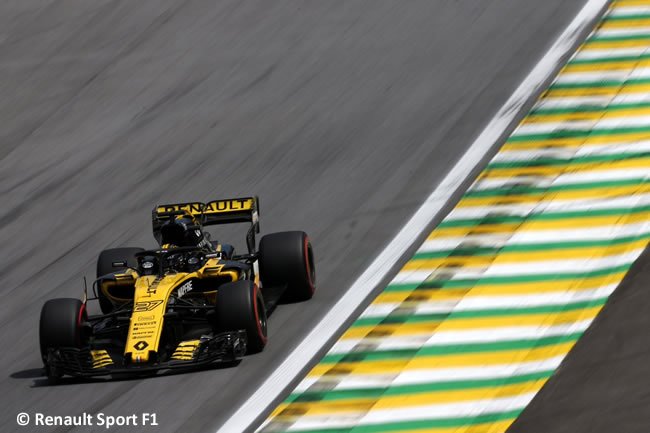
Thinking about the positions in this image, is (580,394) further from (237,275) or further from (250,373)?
(237,275)

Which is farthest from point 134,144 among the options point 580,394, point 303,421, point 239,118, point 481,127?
point 580,394

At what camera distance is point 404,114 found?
14547 millimetres

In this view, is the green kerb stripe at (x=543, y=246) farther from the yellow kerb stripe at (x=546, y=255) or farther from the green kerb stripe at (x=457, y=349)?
the green kerb stripe at (x=457, y=349)

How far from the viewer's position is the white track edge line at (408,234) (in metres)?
8.20

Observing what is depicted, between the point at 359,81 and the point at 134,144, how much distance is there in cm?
333

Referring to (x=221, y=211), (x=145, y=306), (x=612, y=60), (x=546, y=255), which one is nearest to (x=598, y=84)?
(x=612, y=60)

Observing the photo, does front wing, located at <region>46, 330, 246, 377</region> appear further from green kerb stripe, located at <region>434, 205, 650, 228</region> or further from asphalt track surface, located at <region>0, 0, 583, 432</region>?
green kerb stripe, located at <region>434, 205, 650, 228</region>

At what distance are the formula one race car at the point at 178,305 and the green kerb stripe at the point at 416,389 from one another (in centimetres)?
123

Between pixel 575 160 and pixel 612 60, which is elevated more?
pixel 612 60

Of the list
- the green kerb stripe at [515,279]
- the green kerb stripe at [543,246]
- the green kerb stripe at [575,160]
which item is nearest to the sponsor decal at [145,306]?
the green kerb stripe at [515,279]

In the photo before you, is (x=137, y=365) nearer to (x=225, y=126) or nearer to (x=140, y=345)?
(x=140, y=345)

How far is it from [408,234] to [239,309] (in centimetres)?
300

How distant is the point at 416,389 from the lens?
739cm

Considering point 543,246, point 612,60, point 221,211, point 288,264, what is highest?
point 612,60
